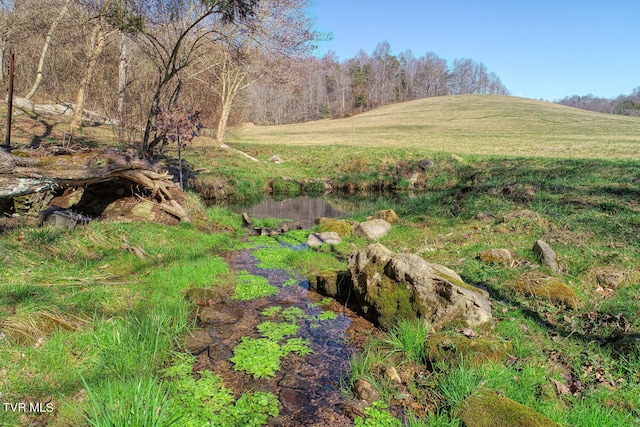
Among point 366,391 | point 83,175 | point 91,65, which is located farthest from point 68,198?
point 91,65

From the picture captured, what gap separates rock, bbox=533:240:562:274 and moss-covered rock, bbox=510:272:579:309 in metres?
0.36

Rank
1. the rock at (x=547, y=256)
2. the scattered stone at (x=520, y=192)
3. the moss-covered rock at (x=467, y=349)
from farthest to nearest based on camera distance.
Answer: the scattered stone at (x=520, y=192)
the rock at (x=547, y=256)
the moss-covered rock at (x=467, y=349)

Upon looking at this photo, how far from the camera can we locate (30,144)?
15.5 m

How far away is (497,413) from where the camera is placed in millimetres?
3254

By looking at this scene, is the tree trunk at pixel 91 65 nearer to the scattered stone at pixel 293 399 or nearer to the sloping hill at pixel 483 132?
the sloping hill at pixel 483 132

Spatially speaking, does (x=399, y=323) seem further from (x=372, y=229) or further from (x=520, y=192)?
(x=520, y=192)

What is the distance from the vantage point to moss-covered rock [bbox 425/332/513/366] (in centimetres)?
402

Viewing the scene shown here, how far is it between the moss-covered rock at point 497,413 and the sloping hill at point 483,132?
74.9ft

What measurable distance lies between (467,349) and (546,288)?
216cm

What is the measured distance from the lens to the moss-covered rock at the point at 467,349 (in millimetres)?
4020

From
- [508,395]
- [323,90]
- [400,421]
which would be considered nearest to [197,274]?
[400,421]

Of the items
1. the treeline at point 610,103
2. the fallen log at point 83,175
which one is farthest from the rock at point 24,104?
the treeline at point 610,103

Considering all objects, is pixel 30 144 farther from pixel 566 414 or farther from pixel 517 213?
pixel 566 414

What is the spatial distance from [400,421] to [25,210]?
7.60 metres
